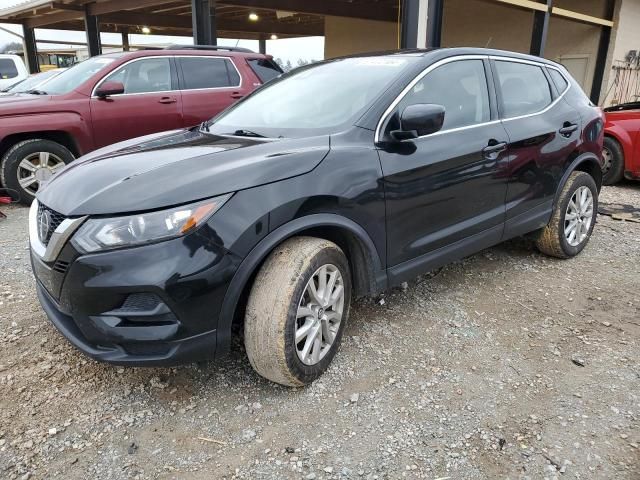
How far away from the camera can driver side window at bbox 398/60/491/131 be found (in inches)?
123

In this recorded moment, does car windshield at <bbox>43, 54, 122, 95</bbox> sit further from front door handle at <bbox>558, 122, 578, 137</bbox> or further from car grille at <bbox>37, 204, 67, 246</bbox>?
front door handle at <bbox>558, 122, 578, 137</bbox>

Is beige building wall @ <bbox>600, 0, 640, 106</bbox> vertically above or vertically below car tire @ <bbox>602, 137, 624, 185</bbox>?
above

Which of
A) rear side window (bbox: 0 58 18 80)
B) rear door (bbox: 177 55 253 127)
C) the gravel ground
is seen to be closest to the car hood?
the gravel ground

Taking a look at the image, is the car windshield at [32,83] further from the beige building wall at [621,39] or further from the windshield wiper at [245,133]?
the beige building wall at [621,39]

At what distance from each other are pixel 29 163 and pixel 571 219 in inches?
221

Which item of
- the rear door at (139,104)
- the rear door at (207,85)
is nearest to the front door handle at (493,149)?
the rear door at (207,85)

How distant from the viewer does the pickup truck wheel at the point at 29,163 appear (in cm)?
578

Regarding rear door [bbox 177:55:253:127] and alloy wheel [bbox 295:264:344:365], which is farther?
rear door [bbox 177:55:253:127]

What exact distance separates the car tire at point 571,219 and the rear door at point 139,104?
463cm

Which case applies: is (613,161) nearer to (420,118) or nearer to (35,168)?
(420,118)

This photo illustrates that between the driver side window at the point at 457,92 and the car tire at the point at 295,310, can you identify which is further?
the driver side window at the point at 457,92

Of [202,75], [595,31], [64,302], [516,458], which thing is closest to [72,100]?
[202,75]

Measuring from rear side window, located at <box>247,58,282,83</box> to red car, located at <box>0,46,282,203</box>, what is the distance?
2 cm

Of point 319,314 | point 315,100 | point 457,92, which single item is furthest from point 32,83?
point 319,314
